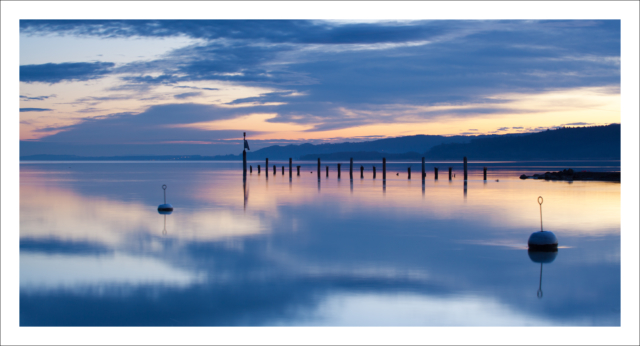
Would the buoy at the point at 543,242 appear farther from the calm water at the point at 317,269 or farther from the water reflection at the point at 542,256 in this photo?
the calm water at the point at 317,269

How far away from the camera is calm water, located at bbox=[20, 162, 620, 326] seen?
7.64 meters

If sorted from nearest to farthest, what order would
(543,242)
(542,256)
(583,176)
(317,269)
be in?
(317,269), (542,256), (543,242), (583,176)

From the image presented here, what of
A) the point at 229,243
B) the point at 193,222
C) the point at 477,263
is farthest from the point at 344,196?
the point at 477,263

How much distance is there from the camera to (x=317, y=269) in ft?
33.6

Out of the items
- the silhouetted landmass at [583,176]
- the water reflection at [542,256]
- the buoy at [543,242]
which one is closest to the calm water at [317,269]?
the water reflection at [542,256]

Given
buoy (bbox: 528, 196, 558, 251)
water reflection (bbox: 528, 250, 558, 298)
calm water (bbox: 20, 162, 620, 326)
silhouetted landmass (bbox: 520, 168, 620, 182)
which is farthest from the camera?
silhouetted landmass (bbox: 520, 168, 620, 182)

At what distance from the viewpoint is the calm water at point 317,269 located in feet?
25.1

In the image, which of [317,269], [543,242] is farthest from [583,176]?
[317,269]

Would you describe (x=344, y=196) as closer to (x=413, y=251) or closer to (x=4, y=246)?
(x=413, y=251)

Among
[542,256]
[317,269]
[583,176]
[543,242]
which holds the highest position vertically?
[583,176]

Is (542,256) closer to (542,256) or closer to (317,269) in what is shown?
(542,256)

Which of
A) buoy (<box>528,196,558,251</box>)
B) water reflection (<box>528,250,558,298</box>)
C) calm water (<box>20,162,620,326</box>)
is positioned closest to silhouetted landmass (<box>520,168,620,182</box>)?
calm water (<box>20,162,620,326</box>)

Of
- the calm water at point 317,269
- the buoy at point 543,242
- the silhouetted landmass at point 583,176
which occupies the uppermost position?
the silhouetted landmass at point 583,176

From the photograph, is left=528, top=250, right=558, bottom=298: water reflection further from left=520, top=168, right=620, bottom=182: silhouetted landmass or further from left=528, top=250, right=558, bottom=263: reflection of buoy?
left=520, top=168, right=620, bottom=182: silhouetted landmass
